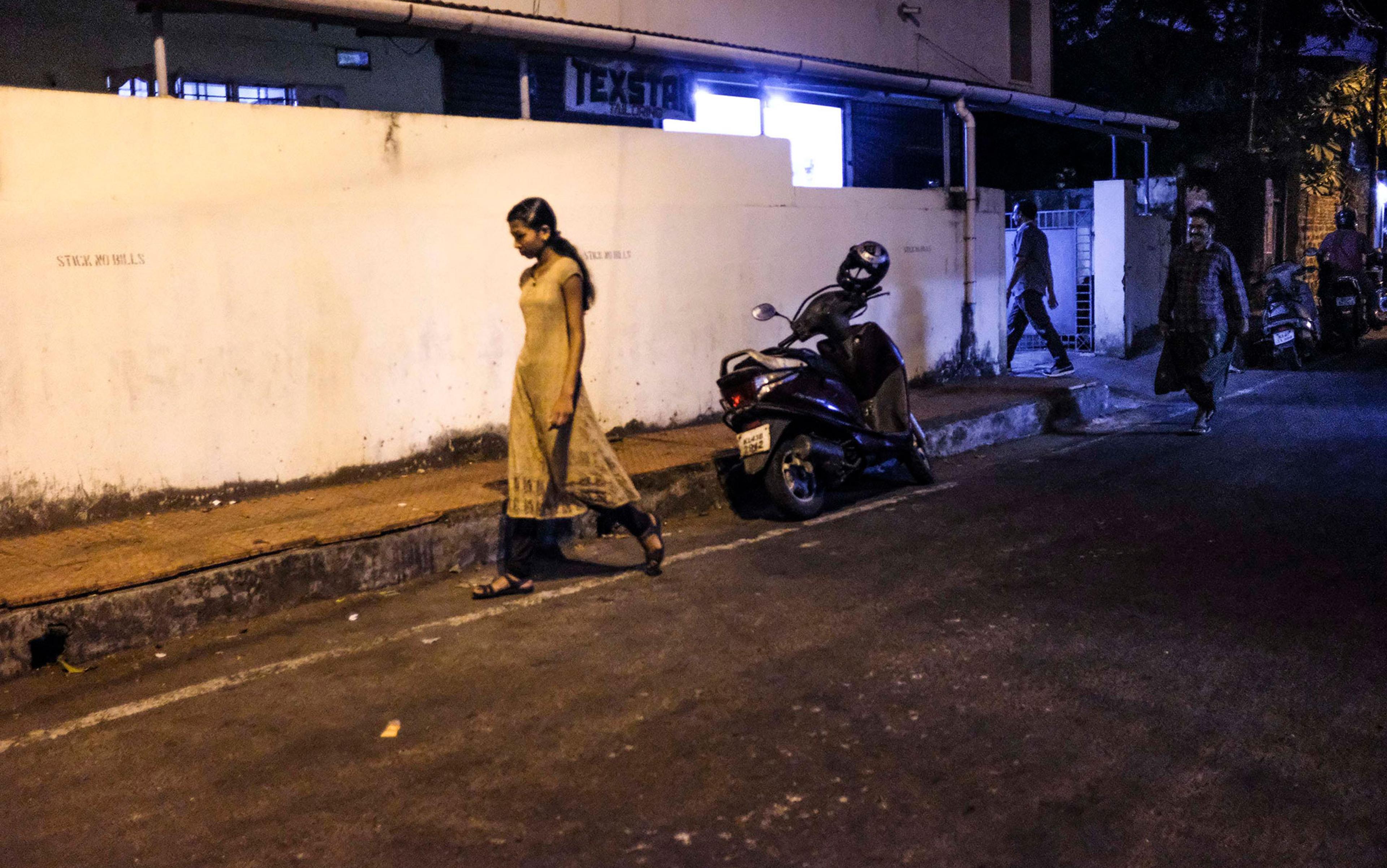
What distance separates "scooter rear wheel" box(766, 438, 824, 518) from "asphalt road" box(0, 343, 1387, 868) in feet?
1.35

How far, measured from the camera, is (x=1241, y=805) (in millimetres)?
3641

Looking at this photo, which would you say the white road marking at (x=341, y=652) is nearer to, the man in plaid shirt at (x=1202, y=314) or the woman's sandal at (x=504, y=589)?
the woman's sandal at (x=504, y=589)

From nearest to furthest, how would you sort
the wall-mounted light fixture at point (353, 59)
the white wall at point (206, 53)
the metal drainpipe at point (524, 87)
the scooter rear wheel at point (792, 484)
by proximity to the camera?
1. the scooter rear wheel at point (792, 484)
2. the metal drainpipe at point (524, 87)
3. the white wall at point (206, 53)
4. the wall-mounted light fixture at point (353, 59)

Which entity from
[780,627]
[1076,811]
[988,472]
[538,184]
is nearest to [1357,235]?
[988,472]

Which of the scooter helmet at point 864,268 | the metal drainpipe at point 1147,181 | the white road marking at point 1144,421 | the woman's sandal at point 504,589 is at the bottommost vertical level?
the woman's sandal at point 504,589

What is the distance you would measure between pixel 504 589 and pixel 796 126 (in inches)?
381

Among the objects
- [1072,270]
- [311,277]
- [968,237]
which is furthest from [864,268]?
[1072,270]

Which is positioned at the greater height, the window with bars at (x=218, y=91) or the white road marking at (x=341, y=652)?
the window with bars at (x=218, y=91)

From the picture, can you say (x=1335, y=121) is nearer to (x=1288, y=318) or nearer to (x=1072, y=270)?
(x=1288, y=318)

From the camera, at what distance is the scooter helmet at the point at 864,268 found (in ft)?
27.5

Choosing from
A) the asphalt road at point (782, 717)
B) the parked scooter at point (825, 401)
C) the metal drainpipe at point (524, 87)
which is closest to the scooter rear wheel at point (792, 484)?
the parked scooter at point (825, 401)

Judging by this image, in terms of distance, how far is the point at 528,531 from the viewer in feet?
20.1

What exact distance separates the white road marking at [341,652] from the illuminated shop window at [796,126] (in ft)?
19.8

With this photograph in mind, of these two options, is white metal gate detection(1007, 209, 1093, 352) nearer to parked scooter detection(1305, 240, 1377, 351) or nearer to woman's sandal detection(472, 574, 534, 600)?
parked scooter detection(1305, 240, 1377, 351)
